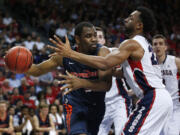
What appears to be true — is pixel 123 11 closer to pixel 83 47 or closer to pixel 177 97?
pixel 177 97

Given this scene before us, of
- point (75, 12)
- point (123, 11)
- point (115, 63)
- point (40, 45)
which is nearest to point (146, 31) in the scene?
point (115, 63)

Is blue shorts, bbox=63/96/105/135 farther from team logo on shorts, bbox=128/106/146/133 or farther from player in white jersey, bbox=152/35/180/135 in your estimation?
player in white jersey, bbox=152/35/180/135

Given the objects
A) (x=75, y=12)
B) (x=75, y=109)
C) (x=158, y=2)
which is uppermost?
(x=158, y=2)

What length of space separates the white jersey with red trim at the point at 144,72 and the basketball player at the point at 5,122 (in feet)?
14.3

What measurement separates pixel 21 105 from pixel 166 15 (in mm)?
11094

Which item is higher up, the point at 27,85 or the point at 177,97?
the point at 27,85

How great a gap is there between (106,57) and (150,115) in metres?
0.75

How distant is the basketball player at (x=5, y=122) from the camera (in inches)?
264

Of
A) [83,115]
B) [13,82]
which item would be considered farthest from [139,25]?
[13,82]

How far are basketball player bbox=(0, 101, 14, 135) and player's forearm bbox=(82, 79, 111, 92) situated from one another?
409 centimetres

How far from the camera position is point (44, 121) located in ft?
24.0

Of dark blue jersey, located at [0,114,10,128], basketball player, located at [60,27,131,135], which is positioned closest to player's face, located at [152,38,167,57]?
basketball player, located at [60,27,131,135]

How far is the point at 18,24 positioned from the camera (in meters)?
11.7

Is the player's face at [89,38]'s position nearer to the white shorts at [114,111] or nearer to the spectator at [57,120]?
the white shorts at [114,111]
